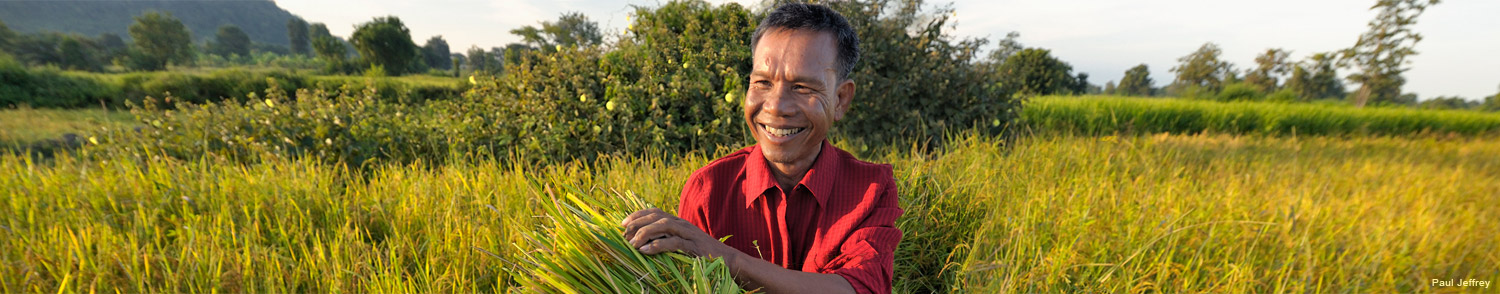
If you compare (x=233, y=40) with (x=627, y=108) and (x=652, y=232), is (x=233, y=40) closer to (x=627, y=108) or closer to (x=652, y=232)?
(x=627, y=108)

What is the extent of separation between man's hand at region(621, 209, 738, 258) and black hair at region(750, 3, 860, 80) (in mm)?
515

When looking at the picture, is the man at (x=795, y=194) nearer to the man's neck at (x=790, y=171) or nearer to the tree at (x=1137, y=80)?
the man's neck at (x=790, y=171)

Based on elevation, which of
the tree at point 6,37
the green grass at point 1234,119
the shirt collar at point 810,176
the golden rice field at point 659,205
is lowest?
the golden rice field at point 659,205

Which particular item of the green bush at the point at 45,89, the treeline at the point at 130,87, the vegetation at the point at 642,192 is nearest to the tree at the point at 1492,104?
the vegetation at the point at 642,192

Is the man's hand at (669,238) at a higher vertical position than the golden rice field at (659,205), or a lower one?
higher

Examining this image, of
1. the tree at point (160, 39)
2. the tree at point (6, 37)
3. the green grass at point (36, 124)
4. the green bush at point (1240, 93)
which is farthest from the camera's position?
the tree at point (160, 39)

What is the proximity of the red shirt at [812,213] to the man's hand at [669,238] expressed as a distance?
0.81 feet

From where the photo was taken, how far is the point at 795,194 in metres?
1.41

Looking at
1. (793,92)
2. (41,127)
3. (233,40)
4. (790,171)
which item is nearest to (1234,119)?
(790,171)

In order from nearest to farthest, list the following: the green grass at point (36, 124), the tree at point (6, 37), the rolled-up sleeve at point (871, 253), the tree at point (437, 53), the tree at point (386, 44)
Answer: the rolled-up sleeve at point (871, 253), the green grass at point (36, 124), the tree at point (6, 37), the tree at point (386, 44), the tree at point (437, 53)

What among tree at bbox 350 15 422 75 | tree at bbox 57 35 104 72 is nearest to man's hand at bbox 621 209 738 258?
tree at bbox 57 35 104 72

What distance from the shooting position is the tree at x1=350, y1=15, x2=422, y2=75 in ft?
122

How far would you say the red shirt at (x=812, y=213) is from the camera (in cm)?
123

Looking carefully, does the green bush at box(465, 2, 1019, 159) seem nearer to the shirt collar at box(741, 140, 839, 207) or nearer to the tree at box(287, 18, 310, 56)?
the shirt collar at box(741, 140, 839, 207)
